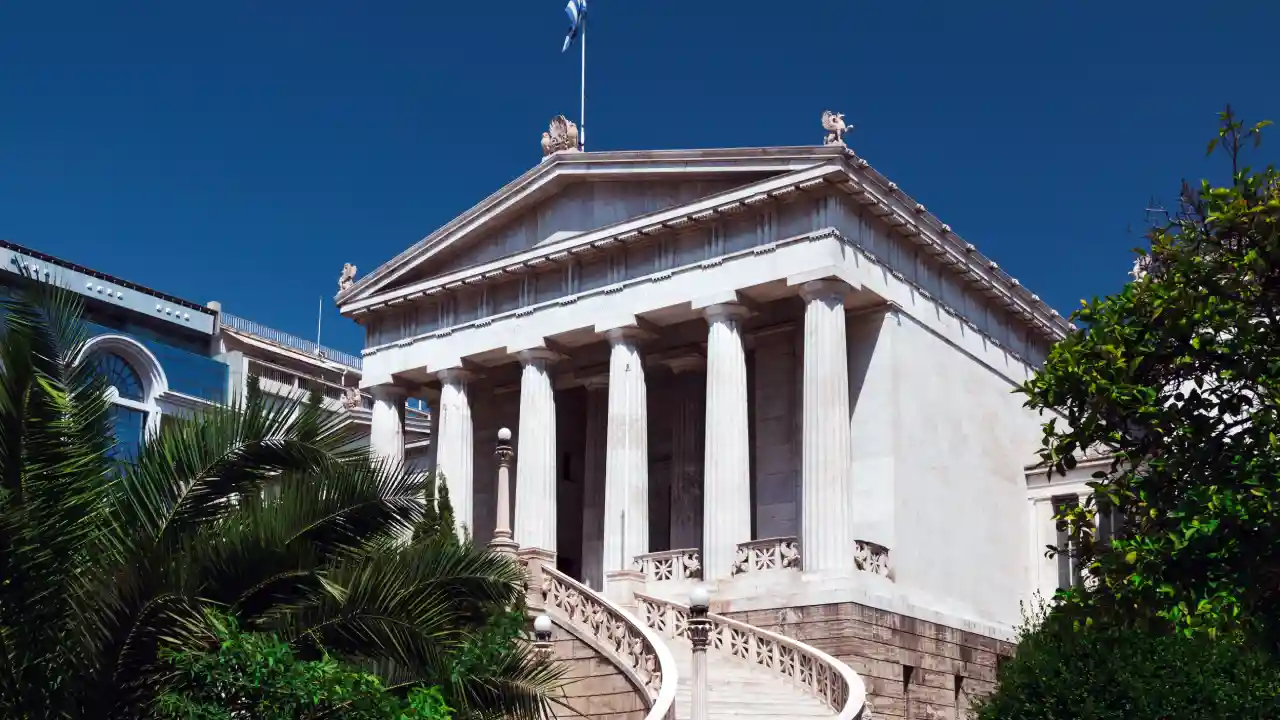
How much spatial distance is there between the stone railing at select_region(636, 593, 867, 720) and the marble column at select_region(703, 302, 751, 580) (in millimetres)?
3844

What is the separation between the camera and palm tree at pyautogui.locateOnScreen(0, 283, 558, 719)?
14328 millimetres

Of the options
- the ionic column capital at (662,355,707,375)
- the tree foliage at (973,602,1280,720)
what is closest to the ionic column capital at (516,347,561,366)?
the ionic column capital at (662,355,707,375)

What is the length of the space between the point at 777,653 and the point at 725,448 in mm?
Result: 7996

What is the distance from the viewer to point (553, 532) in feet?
124

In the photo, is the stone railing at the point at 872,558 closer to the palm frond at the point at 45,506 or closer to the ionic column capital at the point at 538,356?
the ionic column capital at the point at 538,356

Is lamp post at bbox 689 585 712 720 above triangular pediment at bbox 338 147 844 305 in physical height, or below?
below

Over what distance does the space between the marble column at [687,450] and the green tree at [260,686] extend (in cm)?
2421

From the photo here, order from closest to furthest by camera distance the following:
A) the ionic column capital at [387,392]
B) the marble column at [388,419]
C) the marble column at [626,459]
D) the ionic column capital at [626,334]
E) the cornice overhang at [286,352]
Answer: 1. the marble column at [626,459]
2. the ionic column capital at [626,334]
3. the marble column at [388,419]
4. the ionic column capital at [387,392]
5. the cornice overhang at [286,352]

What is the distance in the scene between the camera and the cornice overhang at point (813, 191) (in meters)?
33.6

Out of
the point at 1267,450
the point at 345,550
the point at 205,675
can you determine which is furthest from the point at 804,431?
the point at 205,675

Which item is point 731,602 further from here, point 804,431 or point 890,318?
point 890,318

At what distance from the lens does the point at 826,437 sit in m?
32.6

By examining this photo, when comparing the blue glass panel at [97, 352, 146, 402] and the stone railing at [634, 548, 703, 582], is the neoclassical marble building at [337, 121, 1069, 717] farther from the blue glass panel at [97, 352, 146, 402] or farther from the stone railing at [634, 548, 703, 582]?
the blue glass panel at [97, 352, 146, 402]

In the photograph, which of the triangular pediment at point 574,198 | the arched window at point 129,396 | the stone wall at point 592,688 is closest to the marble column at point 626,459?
the triangular pediment at point 574,198
